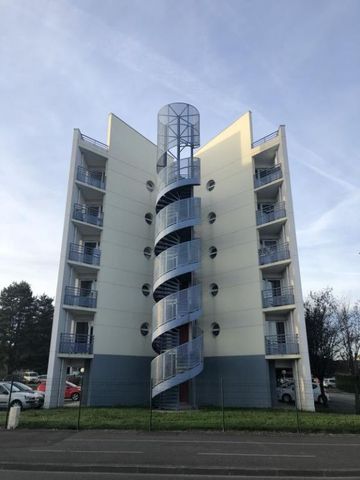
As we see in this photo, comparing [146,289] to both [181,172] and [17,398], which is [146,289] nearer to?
[181,172]

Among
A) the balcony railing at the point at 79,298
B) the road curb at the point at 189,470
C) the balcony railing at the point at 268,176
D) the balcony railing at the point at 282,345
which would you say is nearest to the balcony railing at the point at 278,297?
the balcony railing at the point at 282,345

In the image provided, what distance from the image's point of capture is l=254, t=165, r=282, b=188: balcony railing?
25.5 metres

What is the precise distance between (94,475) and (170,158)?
75.8 ft

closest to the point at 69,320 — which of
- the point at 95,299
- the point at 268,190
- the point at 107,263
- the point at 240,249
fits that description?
the point at 95,299

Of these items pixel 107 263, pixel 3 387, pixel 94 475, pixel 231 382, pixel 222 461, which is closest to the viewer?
pixel 94 475

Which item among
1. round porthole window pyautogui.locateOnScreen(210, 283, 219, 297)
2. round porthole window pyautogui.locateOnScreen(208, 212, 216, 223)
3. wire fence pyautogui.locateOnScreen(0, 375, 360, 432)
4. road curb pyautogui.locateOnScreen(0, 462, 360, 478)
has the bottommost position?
road curb pyautogui.locateOnScreen(0, 462, 360, 478)

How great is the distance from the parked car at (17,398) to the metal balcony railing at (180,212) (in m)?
11.6

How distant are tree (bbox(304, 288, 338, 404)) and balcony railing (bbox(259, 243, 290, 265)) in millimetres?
9288

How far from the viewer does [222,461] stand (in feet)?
29.8

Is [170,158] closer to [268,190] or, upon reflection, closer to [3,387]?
[268,190]

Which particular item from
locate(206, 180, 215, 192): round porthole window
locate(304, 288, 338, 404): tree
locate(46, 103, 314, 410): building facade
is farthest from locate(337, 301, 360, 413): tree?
locate(206, 180, 215, 192): round porthole window

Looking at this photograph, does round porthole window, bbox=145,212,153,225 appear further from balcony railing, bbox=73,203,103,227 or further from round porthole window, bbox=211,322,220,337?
round porthole window, bbox=211,322,220,337

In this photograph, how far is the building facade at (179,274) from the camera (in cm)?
2230

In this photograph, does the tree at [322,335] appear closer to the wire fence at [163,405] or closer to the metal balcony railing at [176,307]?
the wire fence at [163,405]
